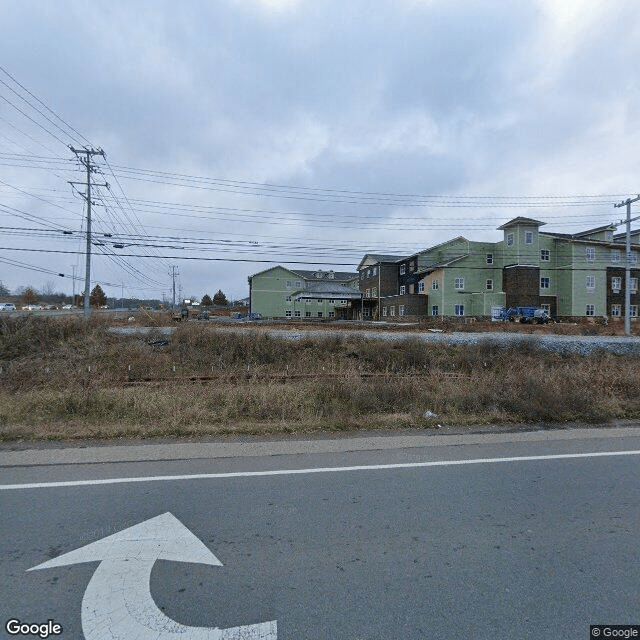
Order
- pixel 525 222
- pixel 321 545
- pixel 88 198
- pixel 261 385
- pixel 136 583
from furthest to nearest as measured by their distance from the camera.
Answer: pixel 525 222, pixel 88 198, pixel 261 385, pixel 321 545, pixel 136 583

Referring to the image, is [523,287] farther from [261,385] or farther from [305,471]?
[305,471]

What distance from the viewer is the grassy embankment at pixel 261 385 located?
7.46m

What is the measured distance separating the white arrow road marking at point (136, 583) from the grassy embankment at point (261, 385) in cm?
333

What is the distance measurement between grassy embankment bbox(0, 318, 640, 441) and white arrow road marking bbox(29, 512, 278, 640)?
333 cm

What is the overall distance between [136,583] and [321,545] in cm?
146

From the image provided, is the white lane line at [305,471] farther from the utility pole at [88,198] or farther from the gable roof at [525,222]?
the gable roof at [525,222]

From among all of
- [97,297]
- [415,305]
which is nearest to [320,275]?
[415,305]

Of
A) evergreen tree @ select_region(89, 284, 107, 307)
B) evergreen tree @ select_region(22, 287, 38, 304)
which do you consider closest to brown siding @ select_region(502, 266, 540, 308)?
evergreen tree @ select_region(89, 284, 107, 307)

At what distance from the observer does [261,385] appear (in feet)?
36.5

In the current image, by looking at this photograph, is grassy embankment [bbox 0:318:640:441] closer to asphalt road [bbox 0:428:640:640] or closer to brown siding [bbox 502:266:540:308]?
asphalt road [bbox 0:428:640:640]

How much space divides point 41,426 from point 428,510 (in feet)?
23.0

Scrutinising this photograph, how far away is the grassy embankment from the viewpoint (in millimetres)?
7465

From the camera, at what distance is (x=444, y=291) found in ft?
157

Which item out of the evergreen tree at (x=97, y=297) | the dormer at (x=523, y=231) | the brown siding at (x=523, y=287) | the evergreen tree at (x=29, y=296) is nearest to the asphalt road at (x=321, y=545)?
the brown siding at (x=523, y=287)
